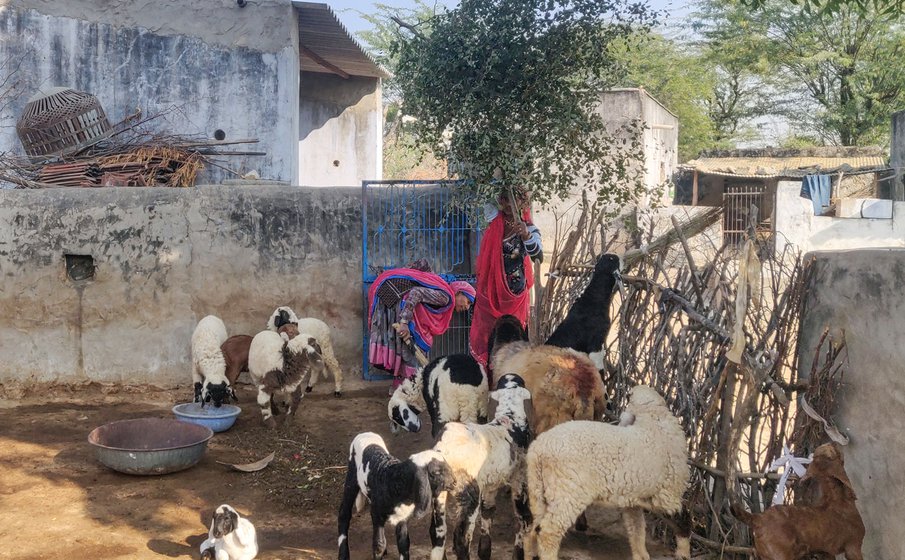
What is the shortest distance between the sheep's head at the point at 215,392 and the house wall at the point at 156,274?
1.38 meters

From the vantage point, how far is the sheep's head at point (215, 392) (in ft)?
24.5

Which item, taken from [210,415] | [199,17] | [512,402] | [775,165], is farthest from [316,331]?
[775,165]

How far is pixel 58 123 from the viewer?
472 inches

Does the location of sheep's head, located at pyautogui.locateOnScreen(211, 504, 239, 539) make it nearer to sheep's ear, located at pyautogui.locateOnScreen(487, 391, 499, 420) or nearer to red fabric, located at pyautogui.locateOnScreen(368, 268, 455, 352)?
sheep's ear, located at pyautogui.locateOnScreen(487, 391, 499, 420)

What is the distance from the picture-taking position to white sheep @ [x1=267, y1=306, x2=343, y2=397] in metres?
8.21

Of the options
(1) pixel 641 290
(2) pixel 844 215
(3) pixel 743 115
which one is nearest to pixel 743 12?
(3) pixel 743 115

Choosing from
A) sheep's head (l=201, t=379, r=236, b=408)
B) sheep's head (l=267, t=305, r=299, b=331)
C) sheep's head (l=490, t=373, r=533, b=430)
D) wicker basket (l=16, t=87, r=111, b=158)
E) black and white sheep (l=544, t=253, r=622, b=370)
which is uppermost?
wicker basket (l=16, t=87, r=111, b=158)

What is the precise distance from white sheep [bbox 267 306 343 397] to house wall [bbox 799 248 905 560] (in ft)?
18.1

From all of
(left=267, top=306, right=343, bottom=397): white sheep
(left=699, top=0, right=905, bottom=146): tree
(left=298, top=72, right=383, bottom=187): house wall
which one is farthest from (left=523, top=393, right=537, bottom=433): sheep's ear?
(left=699, top=0, right=905, bottom=146): tree

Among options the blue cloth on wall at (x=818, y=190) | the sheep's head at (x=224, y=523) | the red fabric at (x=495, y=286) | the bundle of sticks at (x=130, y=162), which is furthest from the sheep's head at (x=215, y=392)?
the blue cloth on wall at (x=818, y=190)

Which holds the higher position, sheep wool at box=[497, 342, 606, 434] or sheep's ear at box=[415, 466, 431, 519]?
sheep wool at box=[497, 342, 606, 434]

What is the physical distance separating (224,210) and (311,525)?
448 centimetres

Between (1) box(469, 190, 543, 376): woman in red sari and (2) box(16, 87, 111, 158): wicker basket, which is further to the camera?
(2) box(16, 87, 111, 158): wicker basket

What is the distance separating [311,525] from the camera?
17.7 feet
